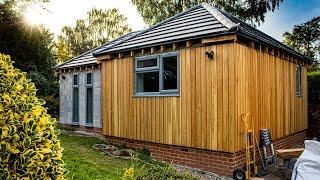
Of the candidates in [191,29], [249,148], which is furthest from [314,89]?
[191,29]

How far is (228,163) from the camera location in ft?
26.1

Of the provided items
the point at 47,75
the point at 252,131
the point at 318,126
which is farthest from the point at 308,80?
the point at 47,75

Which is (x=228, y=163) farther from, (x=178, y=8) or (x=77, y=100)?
(x=178, y=8)

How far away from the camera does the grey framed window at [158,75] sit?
9148mm

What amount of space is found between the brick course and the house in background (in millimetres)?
24

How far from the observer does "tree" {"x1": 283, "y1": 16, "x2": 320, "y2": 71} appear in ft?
103

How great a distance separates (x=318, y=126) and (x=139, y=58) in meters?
8.87

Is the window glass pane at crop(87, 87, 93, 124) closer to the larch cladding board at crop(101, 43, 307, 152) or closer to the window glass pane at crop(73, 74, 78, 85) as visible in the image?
the window glass pane at crop(73, 74, 78, 85)

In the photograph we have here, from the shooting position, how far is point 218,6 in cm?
2884

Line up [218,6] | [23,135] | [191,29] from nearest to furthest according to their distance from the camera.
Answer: [23,135], [191,29], [218,6]

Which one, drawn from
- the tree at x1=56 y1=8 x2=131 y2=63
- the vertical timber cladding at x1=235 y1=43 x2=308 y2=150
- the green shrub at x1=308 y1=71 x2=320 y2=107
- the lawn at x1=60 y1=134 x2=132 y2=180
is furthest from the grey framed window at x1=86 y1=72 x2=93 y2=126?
the tree at x1=56 y1=8 x2=131 y2=63

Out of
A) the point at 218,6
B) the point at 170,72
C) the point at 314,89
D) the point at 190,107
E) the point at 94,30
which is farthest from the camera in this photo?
the point at 94,30

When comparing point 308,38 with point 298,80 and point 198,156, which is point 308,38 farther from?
point 198,156

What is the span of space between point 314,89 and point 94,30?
32.0m
